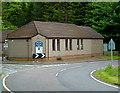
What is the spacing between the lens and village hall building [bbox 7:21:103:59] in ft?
125

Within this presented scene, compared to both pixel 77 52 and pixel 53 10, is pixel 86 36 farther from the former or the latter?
pixel 53 10

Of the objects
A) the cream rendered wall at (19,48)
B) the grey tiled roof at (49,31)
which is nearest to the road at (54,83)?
the cream rendered wall at (19,48)

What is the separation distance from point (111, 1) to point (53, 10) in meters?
20.3

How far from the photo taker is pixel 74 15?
2579 inches

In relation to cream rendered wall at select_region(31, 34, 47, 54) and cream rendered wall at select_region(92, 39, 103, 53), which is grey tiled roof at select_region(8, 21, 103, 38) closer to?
cream rendered wall at select_region(31, 34, 47, 54)

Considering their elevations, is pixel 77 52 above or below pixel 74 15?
below

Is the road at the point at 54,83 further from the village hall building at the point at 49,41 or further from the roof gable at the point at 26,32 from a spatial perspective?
the roof gable at the point at 26,32

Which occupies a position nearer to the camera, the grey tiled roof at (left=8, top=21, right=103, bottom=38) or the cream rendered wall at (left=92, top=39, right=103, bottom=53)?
the grey tiled roof at (left=8, top=21, right=103, bottom=38)

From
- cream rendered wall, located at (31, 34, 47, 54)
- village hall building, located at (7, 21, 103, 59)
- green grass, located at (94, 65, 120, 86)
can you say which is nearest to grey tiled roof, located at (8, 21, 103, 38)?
village hall building, located at (7, 21, 103, 59)

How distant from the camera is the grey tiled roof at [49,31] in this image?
3962 cm

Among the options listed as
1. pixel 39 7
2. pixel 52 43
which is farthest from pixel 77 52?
pixel 39 7

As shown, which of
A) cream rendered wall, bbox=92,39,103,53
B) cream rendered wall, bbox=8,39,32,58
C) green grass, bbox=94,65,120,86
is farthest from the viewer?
cream rendered wall, bbox=92,39,103,53

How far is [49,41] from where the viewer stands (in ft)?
126

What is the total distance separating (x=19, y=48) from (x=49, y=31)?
5605 mm
